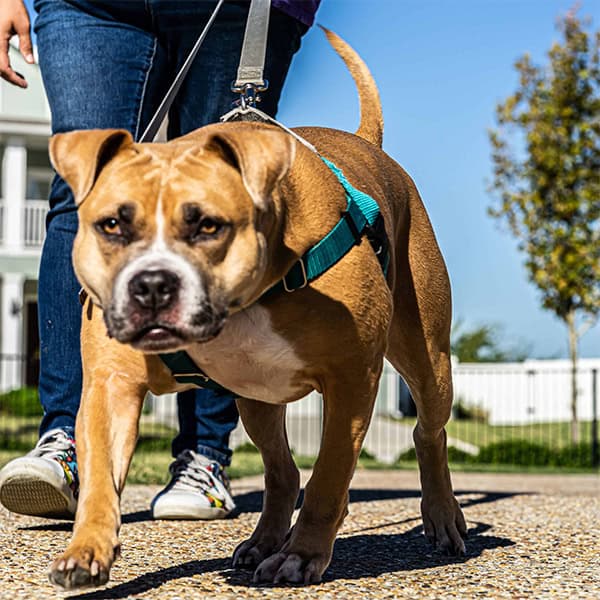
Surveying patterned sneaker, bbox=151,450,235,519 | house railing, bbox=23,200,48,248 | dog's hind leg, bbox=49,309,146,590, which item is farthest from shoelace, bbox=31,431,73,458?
house railing, bbox=23,200,48,248

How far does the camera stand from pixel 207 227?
6.78 ft

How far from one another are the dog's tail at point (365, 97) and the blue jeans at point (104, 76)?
0.27 meters

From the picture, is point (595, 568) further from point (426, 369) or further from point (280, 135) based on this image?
point (280, 135)

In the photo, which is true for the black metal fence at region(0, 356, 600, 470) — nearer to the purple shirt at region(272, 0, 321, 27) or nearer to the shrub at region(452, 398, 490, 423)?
the shrub at region(452, 398, 490, 423)

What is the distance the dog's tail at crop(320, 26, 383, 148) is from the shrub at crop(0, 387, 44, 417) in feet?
41.6

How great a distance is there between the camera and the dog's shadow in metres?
2.32

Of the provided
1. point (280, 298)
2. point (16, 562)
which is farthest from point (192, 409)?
point (280, 298)

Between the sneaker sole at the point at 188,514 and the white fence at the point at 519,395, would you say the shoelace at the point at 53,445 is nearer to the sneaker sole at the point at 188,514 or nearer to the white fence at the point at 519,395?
the sneaker sole at the point at 188,514

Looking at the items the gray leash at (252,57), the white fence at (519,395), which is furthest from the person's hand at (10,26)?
the white fence at (519,395)

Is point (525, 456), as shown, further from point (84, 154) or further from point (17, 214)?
point (17, 214)

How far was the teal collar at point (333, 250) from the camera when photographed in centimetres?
232

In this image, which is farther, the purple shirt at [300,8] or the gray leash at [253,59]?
the purple shirt at [300,8]

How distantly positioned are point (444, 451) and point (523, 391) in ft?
65.1

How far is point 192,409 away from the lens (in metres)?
3.80
